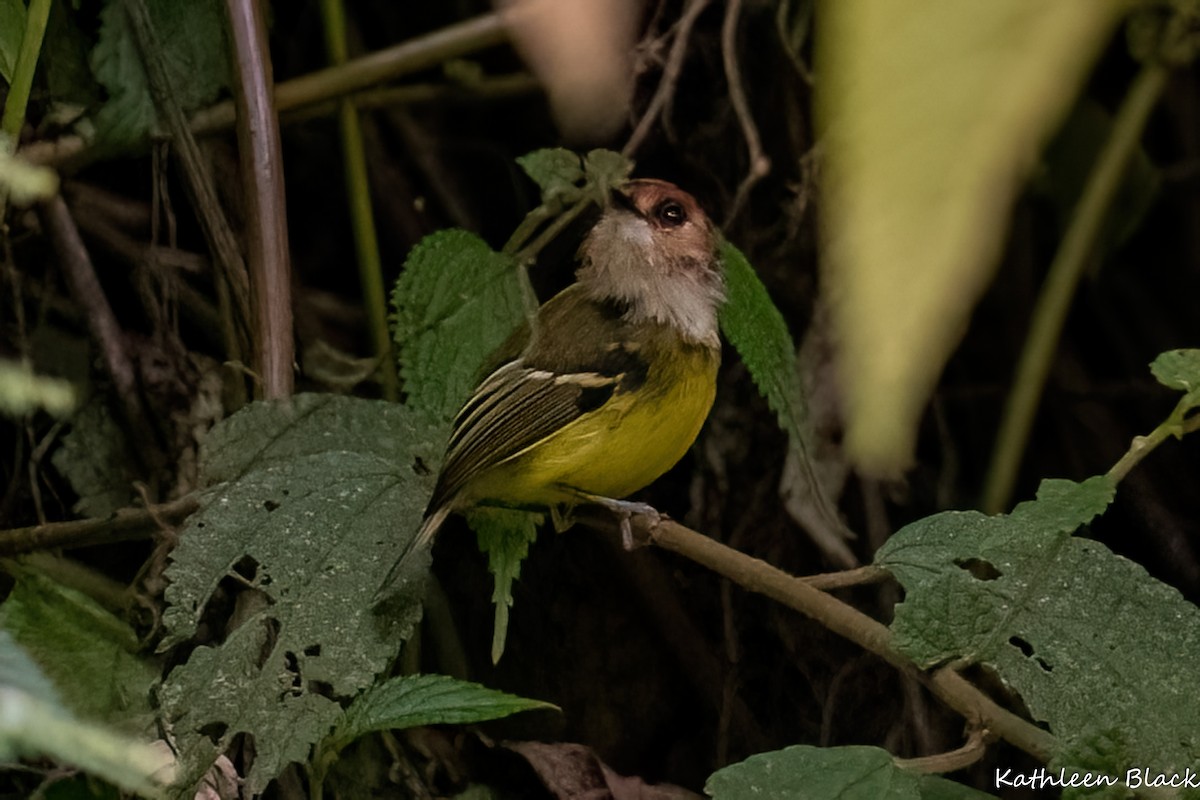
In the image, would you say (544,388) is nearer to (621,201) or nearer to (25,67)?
(621,201)

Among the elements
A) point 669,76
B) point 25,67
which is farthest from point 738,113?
point 25,67

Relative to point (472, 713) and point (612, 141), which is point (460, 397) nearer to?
point (472, 713)

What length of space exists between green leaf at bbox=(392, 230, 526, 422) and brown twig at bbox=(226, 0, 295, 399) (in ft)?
0.50

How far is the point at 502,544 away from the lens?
5.58 feet

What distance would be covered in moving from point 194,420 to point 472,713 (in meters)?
0.74

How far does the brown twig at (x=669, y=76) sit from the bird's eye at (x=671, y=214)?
0.14 meters

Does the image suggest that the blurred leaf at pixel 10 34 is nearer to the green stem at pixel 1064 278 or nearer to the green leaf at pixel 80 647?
the green leaf at pixel 80 647

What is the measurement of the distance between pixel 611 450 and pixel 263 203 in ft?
1.85

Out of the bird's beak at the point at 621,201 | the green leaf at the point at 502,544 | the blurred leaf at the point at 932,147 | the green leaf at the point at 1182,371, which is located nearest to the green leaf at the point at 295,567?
the green leaf at the point at 502,544

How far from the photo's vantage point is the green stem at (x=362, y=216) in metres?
1.94

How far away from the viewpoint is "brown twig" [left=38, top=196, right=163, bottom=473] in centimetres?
189

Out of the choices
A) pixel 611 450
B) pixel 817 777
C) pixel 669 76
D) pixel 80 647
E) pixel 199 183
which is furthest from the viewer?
pixel 669 76

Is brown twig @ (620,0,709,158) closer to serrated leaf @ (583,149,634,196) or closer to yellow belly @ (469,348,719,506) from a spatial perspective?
serrated leaf @ (583,149,634,196)

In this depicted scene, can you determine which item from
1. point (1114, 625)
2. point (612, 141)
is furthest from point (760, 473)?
point (1114, 625)
